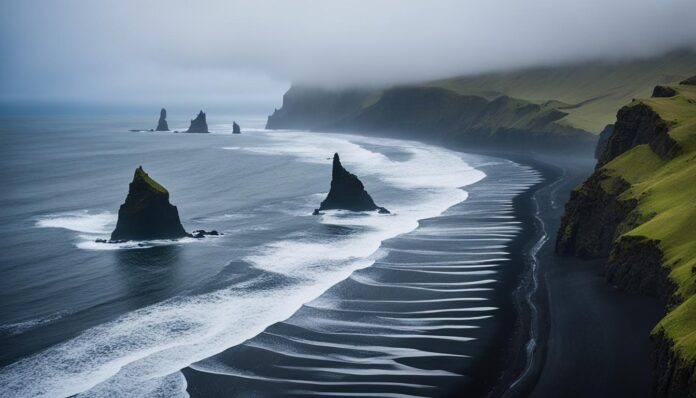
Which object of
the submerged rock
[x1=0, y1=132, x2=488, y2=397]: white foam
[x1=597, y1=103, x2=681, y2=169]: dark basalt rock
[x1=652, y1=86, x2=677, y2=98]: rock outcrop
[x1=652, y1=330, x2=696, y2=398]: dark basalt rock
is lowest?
[x1=0, y1=132, x2=488, y2=397]: white foam

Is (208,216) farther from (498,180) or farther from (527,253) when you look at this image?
(498,180)

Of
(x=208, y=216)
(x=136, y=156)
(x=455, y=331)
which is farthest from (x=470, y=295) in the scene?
(x=136, y=156)

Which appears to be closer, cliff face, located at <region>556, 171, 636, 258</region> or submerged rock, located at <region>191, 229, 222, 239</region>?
cliff face, located at <region>556, 171, 636, 258</region>

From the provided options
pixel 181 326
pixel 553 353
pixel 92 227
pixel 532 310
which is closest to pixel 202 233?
pixel 92 227

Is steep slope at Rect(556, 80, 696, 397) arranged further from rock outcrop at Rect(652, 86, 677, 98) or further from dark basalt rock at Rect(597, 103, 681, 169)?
rock outcrop at Rect(652, 86, 677, 98)

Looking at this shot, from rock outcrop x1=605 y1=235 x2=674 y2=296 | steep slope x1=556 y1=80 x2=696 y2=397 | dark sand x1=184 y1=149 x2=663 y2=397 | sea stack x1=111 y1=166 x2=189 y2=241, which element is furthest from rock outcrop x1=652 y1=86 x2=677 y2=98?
sea stack x1=111 y1=166 x2=189 y2=241

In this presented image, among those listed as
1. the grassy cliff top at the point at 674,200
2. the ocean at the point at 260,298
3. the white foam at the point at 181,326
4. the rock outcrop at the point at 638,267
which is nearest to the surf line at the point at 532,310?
the ocean at the point at 260,298

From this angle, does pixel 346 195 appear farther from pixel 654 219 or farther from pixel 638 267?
pixel 638 267
